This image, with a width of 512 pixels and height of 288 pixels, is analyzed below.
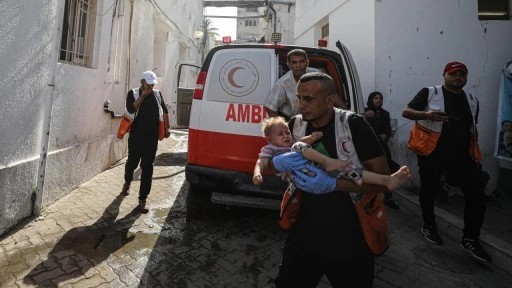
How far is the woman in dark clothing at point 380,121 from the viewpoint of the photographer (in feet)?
16.5

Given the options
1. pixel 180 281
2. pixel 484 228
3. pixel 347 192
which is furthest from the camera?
pixel 484 228

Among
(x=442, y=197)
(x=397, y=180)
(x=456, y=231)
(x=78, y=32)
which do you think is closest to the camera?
(x=397, y=180)

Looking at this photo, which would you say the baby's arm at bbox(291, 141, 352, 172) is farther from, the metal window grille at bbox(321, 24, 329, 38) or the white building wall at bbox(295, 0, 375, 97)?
the metal window grille at bbox(321, 24, 329, 38)

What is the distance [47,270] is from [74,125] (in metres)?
2.42

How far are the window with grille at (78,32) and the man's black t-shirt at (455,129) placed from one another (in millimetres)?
4889

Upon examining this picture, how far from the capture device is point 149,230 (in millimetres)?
3539

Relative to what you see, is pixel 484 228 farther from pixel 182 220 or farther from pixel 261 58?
pixel 182 220

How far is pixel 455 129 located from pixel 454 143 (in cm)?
16

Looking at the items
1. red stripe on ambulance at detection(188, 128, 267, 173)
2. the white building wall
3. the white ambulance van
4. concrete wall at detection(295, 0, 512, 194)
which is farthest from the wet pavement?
the white building wall

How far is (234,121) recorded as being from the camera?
3.41 metres

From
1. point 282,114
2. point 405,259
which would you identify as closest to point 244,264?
point 282,114

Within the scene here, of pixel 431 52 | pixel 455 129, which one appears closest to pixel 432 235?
pixel 455 129

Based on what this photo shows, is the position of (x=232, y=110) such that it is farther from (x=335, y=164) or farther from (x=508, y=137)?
(x=508, y=137)

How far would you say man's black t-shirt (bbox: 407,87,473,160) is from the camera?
10.8 feet
